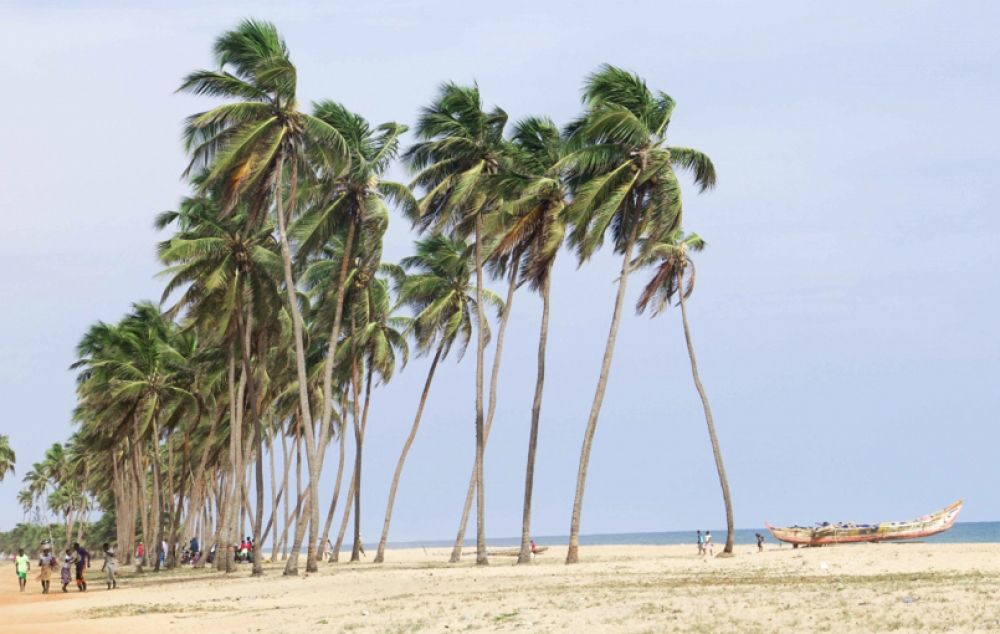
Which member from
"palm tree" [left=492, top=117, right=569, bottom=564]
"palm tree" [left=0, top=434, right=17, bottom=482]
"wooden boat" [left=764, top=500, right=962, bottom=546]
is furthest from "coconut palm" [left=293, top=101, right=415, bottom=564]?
"palm tree" [left=0, top=434, right=17, bottom=482]

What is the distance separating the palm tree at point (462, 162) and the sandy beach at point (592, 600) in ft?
30.4

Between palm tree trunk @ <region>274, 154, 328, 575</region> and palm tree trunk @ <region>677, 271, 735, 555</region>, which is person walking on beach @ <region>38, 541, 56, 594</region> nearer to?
palm tree trunk @ <region>274, 154, 328, 575</region>

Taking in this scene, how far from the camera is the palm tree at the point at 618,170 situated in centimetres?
3500

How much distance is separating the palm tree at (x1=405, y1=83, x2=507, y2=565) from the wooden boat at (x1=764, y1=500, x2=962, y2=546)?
73.0ft

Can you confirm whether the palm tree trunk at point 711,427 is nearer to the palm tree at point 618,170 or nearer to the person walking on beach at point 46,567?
the palm tree at point 618,170

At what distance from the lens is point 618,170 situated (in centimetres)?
3519

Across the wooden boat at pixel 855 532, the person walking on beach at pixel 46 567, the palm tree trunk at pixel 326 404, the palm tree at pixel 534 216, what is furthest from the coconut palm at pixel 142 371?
the wooden boat at pixel 855 532

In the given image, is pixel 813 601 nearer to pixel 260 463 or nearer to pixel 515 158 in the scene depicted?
pixel 515 158

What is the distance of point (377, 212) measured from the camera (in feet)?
123

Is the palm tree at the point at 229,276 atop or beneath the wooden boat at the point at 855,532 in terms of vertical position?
atop

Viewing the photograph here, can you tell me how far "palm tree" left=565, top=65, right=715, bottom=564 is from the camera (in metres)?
35.0

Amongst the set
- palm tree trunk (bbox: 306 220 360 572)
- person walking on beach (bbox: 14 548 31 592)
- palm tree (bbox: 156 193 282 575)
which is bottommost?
person walking on beach (bbox: 14 548 31 592)

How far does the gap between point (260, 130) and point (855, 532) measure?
1357 inches

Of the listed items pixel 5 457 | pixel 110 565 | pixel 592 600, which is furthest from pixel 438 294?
pixel 5 457
